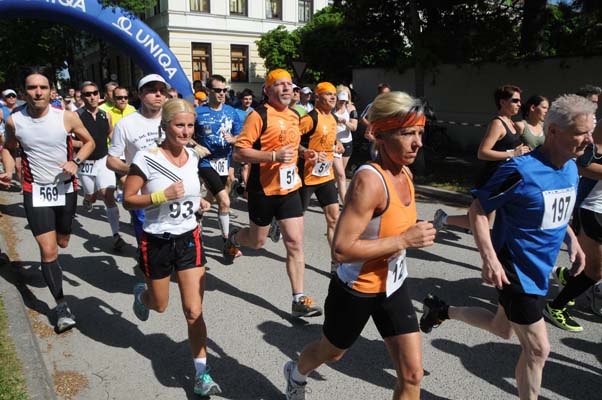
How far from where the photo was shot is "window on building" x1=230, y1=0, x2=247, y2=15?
1358 inches

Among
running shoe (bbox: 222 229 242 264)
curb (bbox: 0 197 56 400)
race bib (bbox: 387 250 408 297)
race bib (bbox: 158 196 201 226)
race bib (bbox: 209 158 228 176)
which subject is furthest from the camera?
race bib (bbox: 209 158 228 176)

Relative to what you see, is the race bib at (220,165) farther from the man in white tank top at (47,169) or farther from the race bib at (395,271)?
the race bib at (395,271)

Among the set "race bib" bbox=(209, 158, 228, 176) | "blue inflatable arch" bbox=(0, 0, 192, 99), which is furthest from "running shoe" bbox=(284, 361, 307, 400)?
"blue inflatable arch" bbox=(0, 0, 192, 99)

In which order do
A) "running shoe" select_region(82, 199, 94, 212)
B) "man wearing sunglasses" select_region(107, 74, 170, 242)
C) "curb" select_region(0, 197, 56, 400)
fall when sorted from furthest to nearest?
"running shoe" select_region(82, 199, 94, 212) → "man wearing sunglasses" select_region(107, 74, 170, 242) → "curb" select_region(0, 197, 56, 400)

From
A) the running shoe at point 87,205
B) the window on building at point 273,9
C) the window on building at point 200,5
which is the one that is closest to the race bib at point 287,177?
the running shoe at point 87,205

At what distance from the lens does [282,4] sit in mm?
35906

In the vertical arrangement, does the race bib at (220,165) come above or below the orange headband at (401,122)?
below

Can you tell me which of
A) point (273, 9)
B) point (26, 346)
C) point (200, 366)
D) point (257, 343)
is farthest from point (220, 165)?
point (273, 9)

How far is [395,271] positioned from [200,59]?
1324 inches

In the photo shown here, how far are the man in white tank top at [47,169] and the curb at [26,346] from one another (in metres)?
0.31

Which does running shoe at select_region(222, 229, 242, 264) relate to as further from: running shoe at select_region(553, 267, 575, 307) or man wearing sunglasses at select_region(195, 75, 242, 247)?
running shoe at select_region(553, 267, 575, 307)

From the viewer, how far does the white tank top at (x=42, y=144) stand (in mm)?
4199

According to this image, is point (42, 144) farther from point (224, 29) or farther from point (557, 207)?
point (224, 29)

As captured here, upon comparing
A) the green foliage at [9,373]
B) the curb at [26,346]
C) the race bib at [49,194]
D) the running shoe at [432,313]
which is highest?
the race bib at [49,194]
